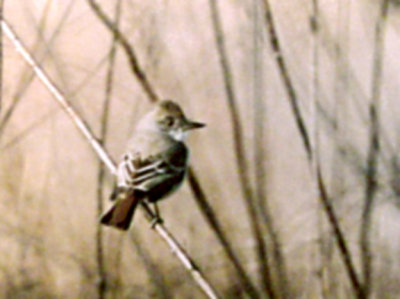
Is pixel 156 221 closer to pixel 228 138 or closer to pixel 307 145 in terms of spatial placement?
pixel 228 138

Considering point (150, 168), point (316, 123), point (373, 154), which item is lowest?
point (373, 154)

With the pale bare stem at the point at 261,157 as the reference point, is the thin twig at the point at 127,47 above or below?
above

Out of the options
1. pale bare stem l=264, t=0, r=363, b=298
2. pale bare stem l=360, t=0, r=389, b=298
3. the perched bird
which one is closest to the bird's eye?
the perched bird

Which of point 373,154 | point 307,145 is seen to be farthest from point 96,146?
point 373,154

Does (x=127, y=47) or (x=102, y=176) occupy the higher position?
(x=127, y=47)

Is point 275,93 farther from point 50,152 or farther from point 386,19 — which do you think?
point 50,152

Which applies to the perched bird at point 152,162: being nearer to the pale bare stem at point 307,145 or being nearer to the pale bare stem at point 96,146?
the pale bare stem at point 96,146

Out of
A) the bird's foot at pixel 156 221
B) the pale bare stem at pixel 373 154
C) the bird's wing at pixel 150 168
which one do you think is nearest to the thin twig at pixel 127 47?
the bird's wing at pixel 150 168
